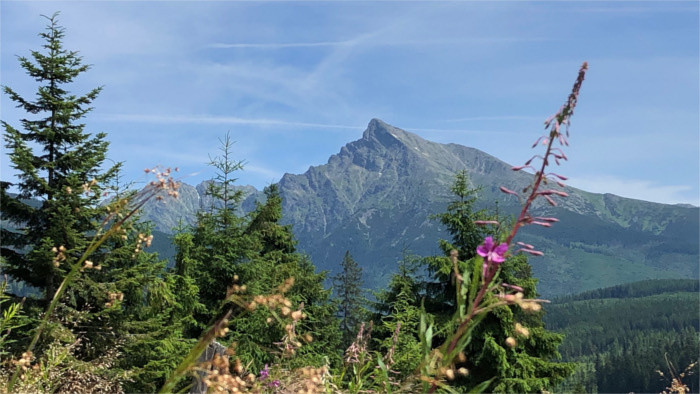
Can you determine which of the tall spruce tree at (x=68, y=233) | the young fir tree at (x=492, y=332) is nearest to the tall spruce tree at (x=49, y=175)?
the tall spruce tree at (x=68, y=233)

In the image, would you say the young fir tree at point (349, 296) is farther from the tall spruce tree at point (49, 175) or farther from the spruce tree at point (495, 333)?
the tall spruce tree at point (49, 175)

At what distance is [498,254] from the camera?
1263 mm

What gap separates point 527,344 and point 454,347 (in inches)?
729

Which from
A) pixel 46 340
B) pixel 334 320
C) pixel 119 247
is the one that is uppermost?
pixel 119 247

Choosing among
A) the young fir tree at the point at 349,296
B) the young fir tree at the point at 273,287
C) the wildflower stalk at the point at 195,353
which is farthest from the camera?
the young fir tree at the point at 349,296

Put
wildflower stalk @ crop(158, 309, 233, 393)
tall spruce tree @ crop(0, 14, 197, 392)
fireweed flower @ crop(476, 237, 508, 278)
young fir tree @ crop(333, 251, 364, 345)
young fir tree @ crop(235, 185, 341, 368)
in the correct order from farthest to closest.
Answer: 1. young fir tree @ crop(333, 251, 364, 345)
2. young fir tree @ crop(235, 185, 341, 368)
3. tall spruce tree @ crop(0, 14, 197, 392)
4. fireweed flower @ crop(476, 237, 508, 278)
5. wildflower stalk @ crop(158, 309, 233, 393)

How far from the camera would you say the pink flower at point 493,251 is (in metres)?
A: 1.25

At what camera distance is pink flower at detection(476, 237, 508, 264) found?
125cm

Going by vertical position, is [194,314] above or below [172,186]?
below

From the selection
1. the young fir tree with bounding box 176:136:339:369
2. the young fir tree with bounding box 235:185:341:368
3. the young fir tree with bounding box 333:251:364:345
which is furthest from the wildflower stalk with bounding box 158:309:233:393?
the young fir tree with bounding box 333:251:364:345

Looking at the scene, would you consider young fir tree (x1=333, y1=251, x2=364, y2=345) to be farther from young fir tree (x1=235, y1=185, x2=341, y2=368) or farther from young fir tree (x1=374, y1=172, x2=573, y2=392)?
young fir tree (x1=374, y1=172, x2=573, y2=392)

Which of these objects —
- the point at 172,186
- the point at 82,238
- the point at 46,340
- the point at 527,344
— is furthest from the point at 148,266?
the point at 172,186

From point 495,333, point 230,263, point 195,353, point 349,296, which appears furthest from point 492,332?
point 349,296

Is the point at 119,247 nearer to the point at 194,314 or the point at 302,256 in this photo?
the point at 194,314
